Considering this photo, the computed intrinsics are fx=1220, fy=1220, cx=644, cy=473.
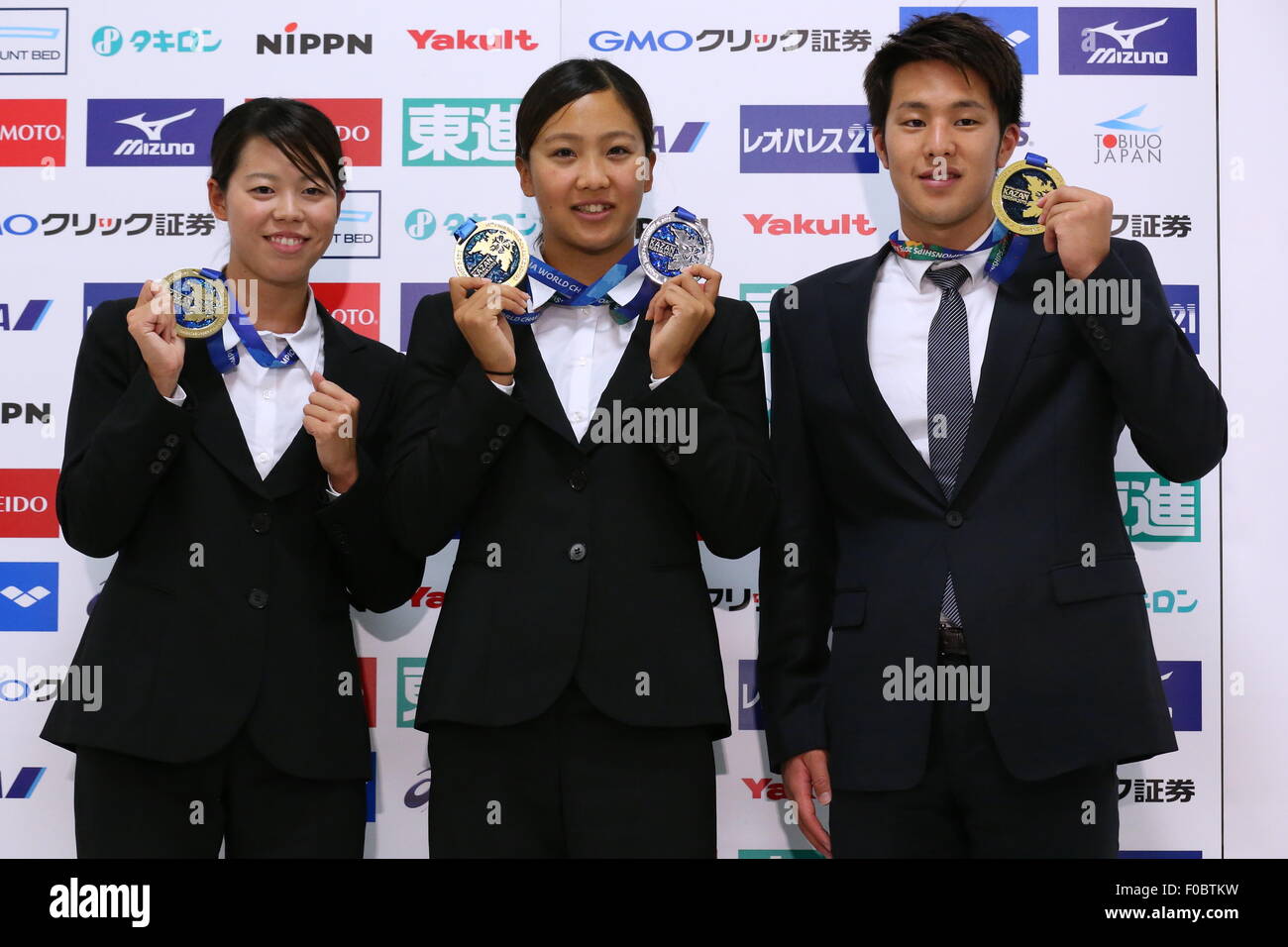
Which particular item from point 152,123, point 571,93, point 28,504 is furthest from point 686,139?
point 28,504

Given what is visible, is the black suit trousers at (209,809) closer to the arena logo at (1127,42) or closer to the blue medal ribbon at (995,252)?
the blue medal ribbon at (995,252)

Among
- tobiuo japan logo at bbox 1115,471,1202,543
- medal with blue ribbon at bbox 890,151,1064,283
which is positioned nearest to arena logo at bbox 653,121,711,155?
medal with blue ribbon at bbox 890,151,1064,283

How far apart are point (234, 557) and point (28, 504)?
1.11 m

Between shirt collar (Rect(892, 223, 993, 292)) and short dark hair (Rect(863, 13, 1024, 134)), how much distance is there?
30 centimetres

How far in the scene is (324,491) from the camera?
8.78 ft

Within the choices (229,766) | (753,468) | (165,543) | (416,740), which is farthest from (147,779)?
(753,468)

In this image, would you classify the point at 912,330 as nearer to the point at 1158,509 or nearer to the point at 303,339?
the point at 1158,509

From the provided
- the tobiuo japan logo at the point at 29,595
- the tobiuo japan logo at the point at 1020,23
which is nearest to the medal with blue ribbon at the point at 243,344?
the tobiuo japan logo at the point at 29,595

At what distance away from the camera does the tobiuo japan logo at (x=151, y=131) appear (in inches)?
132

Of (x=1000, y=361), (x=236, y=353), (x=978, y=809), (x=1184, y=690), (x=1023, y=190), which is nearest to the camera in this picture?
(x=978, y=809)

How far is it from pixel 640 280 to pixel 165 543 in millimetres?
1153

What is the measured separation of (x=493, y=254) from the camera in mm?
2609

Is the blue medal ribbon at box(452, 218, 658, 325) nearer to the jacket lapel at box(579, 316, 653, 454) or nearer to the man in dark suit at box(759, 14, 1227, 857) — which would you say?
the jacket lapel at box(579, 316, 653, 454)

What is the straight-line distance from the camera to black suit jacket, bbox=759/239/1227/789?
92.0 inches
